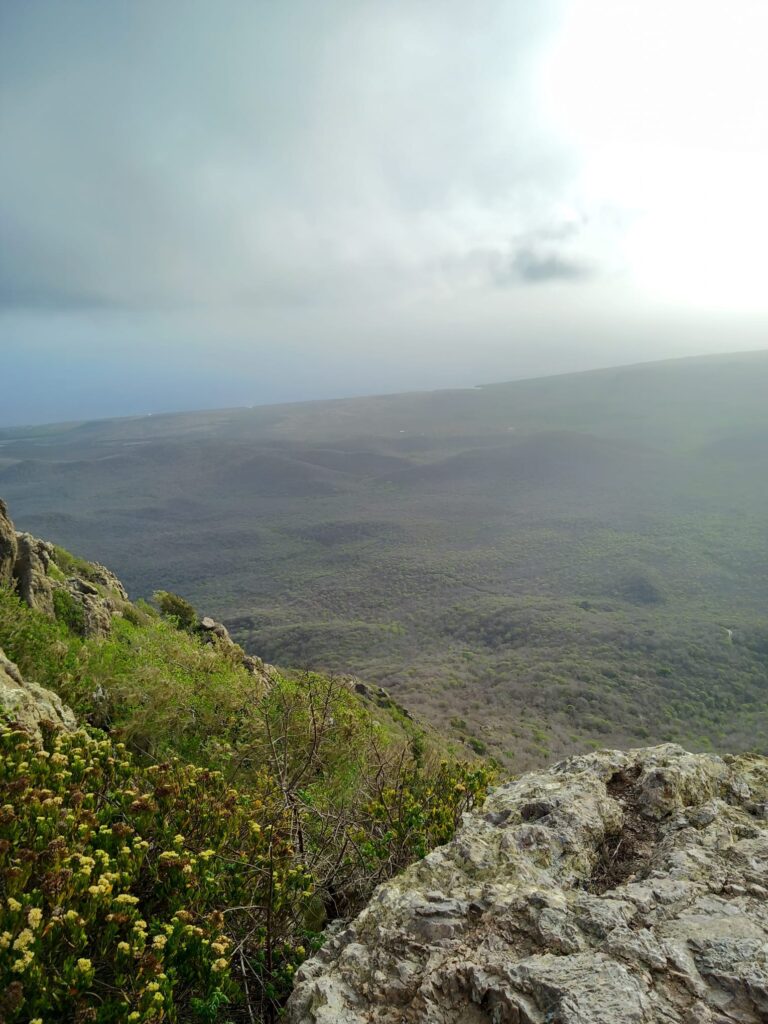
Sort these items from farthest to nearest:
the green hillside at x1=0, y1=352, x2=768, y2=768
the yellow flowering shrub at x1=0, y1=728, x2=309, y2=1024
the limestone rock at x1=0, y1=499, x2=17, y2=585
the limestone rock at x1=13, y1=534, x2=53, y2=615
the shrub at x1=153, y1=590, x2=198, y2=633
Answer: the green hillside at x1=0, y1=352, x2=768, y2=768 < the shrub at x1=153, y1=590, x2=198, y2=633 < the limestone rock at x1=13, y1=534, x2=53, y2=615 < the limestone rock at x1=0, y1=499, x2=17, y2=585 < the yellow flowering shrub at x1=0, y1=728, x2=309, y2=1024

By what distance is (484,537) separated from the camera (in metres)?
103

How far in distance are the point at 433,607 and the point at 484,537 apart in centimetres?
3928

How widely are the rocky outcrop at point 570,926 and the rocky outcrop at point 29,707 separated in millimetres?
2256

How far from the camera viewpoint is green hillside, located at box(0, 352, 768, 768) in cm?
4159

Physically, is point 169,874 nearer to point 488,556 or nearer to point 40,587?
point 40,587

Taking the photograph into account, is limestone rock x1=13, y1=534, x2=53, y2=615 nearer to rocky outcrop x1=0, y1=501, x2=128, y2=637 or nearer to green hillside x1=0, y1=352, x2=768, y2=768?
rocky outcrop x1=0, y1=501, x2=128, y2=637

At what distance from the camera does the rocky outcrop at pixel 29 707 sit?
3287 mm

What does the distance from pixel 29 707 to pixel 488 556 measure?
3484 inches

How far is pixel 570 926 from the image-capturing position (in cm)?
224

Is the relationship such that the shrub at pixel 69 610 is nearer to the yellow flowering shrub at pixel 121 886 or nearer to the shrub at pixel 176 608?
the yellow flowering shrub at pixel 121 886

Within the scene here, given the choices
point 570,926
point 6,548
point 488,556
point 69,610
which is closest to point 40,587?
point 69,610

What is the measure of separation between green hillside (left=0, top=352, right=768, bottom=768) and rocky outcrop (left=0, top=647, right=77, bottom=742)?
2185 centimetres

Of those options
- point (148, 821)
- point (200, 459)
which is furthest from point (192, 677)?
point (200, 459)

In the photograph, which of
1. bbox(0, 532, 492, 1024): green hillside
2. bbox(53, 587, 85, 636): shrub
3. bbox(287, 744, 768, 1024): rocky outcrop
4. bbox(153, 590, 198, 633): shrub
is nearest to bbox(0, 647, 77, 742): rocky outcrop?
bbox(0, 532, 492, 1024): green hillside
